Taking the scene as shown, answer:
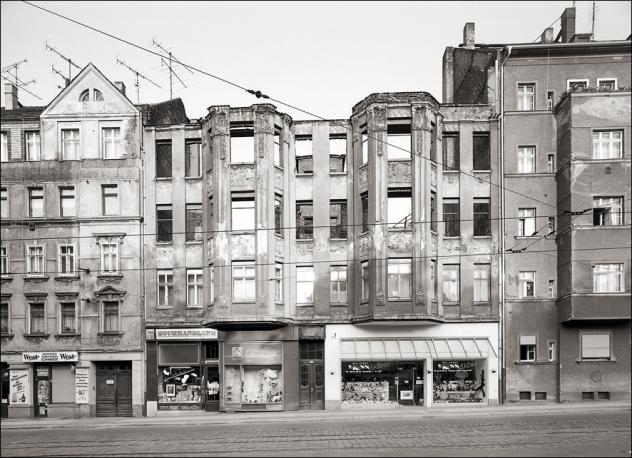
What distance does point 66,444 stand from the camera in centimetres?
2291

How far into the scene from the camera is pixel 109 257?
3450 centimetres

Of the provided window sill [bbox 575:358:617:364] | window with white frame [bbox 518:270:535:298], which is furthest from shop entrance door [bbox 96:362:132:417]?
window sill [bbox 575:358:617:364]

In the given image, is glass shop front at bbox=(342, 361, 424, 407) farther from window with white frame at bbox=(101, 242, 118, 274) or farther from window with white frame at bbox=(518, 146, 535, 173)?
window with white frame at bbox=(101, 242, 118, 274)

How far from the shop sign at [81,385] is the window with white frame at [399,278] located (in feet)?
49.7

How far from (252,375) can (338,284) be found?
5.96 m

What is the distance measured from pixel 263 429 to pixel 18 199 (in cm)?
1841

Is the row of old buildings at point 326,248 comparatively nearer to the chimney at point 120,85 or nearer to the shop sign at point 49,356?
the shop sign at point 49,356

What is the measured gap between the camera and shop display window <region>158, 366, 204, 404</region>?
110ft

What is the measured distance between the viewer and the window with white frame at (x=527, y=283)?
32969 millimetres

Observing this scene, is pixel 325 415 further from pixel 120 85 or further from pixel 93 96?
pixel 120 85

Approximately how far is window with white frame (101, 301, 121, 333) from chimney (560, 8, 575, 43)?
2638 centimetres

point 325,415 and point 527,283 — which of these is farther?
point 527,283

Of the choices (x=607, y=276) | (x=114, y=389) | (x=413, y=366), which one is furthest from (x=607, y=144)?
(x=114, y=389)

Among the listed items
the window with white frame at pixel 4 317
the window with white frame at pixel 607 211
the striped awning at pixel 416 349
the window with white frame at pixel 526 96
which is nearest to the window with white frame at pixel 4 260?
the window with white frame at pixel 4 317
